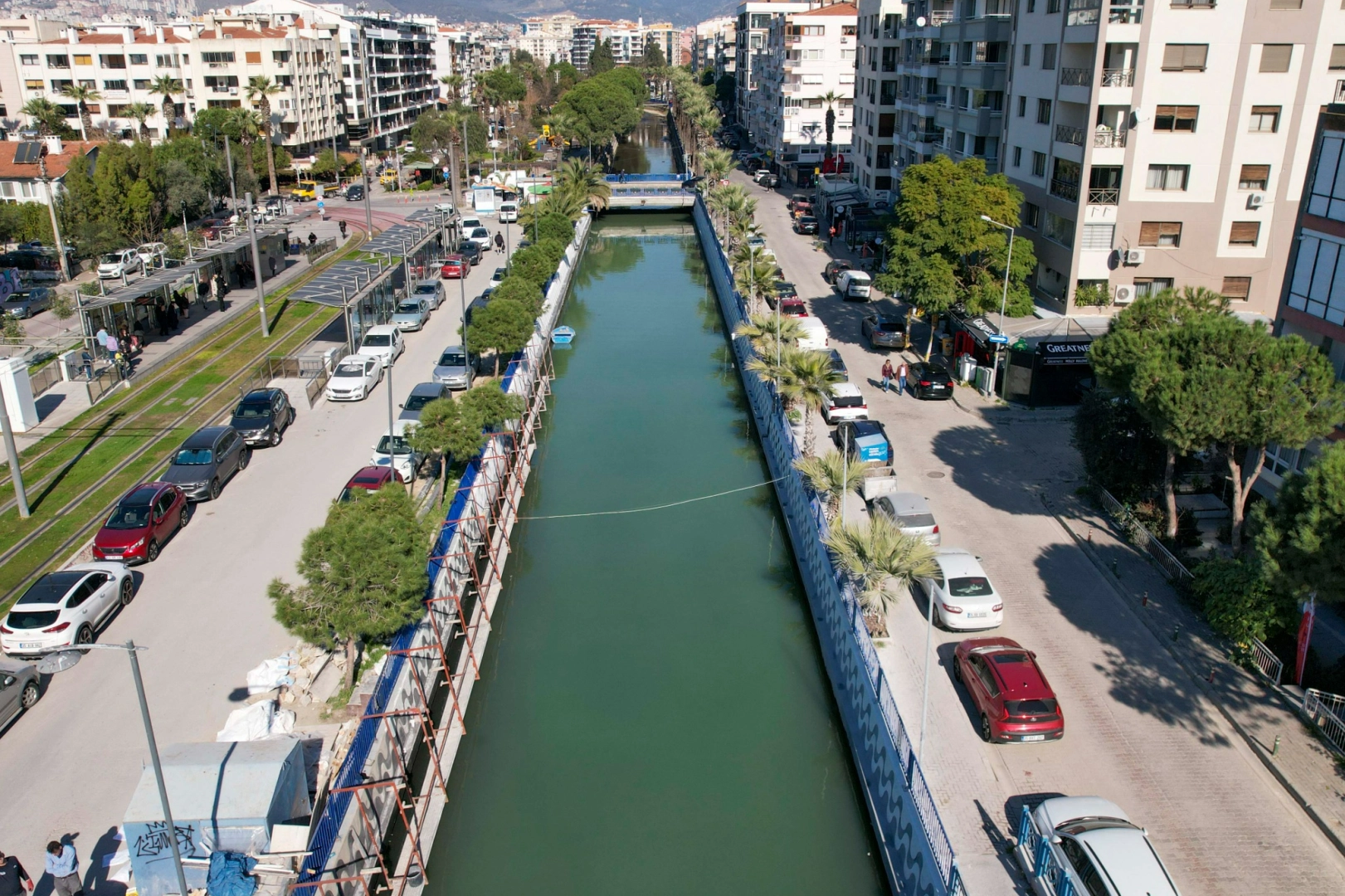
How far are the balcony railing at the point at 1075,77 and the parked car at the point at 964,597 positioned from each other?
86.1 feet

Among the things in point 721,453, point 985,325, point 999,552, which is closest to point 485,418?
point 721,453

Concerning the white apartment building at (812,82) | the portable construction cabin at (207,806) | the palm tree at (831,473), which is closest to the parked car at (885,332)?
the palm tree at (831,473)

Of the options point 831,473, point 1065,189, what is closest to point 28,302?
point 831,473

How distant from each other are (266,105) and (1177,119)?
80355mm

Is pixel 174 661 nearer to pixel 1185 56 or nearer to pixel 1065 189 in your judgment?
pixel 1065 189

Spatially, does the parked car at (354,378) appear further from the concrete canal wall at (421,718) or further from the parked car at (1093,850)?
the parked car at (1093,850)

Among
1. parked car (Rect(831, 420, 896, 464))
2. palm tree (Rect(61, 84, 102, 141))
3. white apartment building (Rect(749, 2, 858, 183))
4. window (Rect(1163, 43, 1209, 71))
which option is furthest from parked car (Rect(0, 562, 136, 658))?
palm tree (Rect(61, 84, 102, 141))

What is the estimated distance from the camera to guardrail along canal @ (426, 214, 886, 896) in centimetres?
1927

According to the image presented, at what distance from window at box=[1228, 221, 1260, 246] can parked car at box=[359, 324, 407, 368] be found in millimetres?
36110

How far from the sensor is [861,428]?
33219 mm

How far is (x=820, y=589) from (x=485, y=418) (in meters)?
12.2

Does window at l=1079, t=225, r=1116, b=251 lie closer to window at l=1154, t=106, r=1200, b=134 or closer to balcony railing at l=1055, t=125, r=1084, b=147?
balcony railing at l=1055, t=125, r=1084, b=147

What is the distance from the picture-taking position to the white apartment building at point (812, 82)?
95.8m

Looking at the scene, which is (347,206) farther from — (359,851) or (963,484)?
(359,851)
